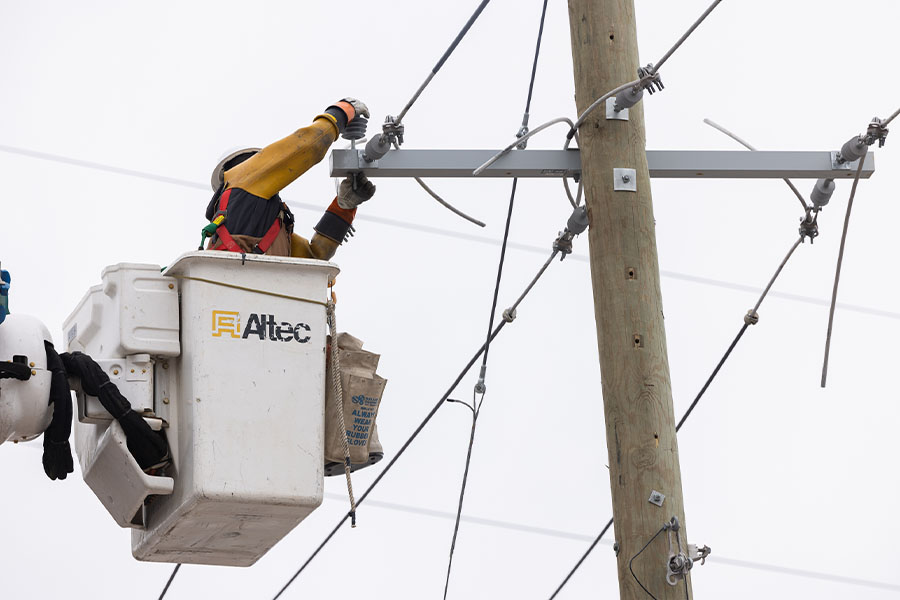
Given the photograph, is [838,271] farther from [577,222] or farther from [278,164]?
[278,164]

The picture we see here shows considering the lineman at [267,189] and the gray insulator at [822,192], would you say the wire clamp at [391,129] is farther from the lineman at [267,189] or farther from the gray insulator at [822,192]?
the gray insulator at [822,192]

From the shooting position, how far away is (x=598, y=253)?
8.42m

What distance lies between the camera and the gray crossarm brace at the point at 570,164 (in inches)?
352

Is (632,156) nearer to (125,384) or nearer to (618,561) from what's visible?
(618,561)

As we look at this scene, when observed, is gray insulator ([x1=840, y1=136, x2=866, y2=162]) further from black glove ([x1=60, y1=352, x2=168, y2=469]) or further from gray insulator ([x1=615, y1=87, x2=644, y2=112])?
black glove ([x1=60, y1=352, x2=168, y2=469])

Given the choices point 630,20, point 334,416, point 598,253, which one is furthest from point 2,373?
point 630,20

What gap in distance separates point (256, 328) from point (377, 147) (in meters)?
1.39

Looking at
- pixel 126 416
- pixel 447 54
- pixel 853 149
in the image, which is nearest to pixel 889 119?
pixel 853 149

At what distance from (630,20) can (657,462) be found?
6.73 ft

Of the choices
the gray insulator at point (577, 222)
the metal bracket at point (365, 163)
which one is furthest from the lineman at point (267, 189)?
the gray insulator at point (577, 222)

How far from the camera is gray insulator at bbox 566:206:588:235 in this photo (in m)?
9.00

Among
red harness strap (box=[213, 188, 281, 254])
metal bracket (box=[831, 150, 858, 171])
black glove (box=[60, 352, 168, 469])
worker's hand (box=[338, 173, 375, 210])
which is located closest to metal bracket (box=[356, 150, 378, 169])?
worker's hand (box=[338, 173, 375, 210])

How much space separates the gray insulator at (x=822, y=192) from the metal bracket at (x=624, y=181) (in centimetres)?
138

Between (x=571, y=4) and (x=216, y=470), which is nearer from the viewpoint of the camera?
(x=216, y=470)
